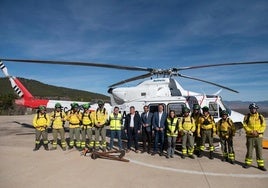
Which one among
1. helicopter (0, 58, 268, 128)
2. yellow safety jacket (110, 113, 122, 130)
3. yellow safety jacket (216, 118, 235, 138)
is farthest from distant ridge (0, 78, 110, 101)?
yellow safety jacket (216, 118, 235, 138)

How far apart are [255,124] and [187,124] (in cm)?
211

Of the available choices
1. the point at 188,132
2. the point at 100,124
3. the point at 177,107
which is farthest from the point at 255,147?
the point at 100,124

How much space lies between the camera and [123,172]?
656 cm

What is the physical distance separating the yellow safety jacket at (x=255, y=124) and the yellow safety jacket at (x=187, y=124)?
1.71 meters

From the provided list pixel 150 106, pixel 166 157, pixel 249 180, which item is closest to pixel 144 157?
pixel 166 157

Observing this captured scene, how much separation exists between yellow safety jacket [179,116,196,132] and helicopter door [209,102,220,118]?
2211 millimetres

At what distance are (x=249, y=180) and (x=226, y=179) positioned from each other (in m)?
0.53

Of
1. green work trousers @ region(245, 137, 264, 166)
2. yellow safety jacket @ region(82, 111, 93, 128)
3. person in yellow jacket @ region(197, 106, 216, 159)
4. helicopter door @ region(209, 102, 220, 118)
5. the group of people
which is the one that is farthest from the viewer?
helicopter door @ region(209, 102, 220, 118)

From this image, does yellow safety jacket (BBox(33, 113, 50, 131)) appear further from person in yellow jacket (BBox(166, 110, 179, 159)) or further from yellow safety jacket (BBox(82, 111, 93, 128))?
person in yellow jacket (BBox(166, 110, 179, 159))

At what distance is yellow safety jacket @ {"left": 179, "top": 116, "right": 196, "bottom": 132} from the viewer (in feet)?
27.3

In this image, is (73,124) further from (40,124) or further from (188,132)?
(188,132)

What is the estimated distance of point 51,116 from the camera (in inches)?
388

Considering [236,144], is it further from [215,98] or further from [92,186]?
[92,186]

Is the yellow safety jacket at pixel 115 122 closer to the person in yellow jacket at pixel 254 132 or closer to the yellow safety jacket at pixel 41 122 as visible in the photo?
the yellow safety jacket at pixel 41 122
